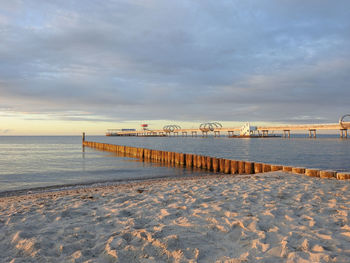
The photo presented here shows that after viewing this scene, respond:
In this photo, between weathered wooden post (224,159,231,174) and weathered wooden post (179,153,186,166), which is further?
weathered wooden post (179,153,186,166)

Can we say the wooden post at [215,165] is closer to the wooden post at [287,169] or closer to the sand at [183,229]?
the wooden post at [287,169]

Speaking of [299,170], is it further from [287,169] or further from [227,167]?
[227,167]

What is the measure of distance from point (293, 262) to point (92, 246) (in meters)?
3.06

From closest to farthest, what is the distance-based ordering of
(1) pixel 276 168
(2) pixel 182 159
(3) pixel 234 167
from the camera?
1. (1) pixel 276 168
2. (3) pixel 234 167
3. (2) pixel 182 159

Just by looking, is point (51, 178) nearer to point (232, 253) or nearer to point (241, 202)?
point (241, 202)

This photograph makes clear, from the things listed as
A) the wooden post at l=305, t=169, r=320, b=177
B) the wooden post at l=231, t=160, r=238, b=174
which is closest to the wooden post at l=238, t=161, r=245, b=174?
the wooden post at l=231, t=160, r=238, b=174

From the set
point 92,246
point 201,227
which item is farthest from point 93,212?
point 201,227

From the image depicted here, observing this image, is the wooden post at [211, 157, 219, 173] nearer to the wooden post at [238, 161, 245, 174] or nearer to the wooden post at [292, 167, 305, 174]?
the wooden post at [238, 161, 245, 174]

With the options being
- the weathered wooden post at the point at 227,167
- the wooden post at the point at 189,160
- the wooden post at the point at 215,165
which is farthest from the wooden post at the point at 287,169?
the wooden post at the point at 189,160

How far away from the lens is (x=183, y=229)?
469cm

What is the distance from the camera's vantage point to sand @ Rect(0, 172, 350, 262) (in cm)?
378

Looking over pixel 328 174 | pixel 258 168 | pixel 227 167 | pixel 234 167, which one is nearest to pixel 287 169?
pixel 258 168

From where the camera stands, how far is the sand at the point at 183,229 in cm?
378

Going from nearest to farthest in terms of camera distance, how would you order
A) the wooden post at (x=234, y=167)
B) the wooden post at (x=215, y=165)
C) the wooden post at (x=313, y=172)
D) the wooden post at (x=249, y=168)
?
the wooden post at (x=313, y=172) < the wooden post at (x=249, y=168) < the wooden post at (x=234, y=167) < the wooden post at (x=215, y=165)
